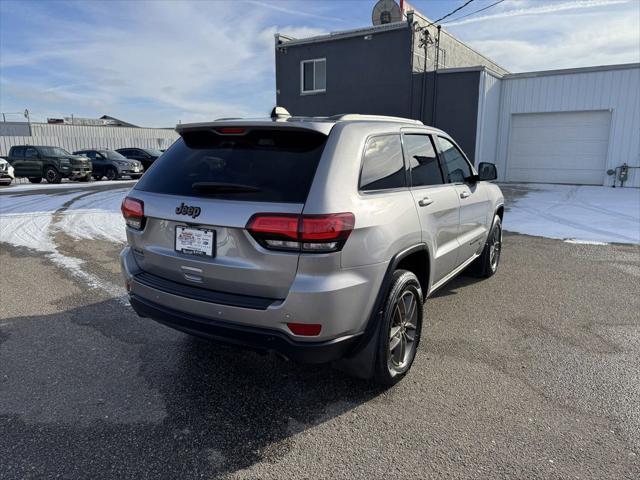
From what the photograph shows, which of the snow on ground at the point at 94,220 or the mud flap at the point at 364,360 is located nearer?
the mud flap at the point at 364,360

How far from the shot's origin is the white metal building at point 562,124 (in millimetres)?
16000

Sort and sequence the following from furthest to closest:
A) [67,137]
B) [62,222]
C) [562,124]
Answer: [67,137] → [562,124] → [62,222]

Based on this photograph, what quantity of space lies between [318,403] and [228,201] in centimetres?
140

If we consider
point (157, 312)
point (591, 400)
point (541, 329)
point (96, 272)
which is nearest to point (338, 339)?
point (157, 312)

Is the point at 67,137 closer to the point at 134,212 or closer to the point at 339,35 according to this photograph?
the point at 339,35

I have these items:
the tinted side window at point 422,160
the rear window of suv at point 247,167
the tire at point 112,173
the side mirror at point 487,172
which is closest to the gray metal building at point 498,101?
the tire at point 112,173

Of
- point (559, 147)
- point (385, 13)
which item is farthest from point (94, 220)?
point (559, 147)

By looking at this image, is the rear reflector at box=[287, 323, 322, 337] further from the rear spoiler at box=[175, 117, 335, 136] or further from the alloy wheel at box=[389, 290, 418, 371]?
the rear spoiler at box=[175, 117, 335, 136]

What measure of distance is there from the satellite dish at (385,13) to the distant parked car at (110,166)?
43.6 feet

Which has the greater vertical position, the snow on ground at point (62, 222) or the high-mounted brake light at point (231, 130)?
the high-mounted brake light at point (231, 130)

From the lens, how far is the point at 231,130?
9.65ft

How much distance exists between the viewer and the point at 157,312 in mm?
3035

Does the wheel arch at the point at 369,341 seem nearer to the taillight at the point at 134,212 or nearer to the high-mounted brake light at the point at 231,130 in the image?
the high-mounted brake light at the point at 231,130

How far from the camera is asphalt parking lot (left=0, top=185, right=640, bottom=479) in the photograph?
2434 mm
